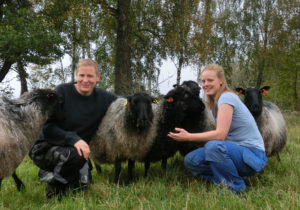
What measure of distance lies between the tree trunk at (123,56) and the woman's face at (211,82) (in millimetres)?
5484

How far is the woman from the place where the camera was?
2887 mm

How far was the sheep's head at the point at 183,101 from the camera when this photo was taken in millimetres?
4141

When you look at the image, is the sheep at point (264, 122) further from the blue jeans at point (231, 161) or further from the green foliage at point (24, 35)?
the green foliage at point (24, 35)

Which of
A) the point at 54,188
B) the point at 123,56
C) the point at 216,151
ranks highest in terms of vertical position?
the point at 123,56

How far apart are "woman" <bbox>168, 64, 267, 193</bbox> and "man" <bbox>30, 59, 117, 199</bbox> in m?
1.27

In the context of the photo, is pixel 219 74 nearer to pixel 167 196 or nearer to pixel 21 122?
pixel 167 196

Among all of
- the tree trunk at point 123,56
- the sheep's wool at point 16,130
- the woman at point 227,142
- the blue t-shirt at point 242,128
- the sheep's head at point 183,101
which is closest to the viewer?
the sheep's wool at point 16,130

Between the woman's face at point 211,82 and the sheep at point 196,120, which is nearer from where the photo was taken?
the woman's face at point 211,82

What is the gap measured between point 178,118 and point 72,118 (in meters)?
1.86

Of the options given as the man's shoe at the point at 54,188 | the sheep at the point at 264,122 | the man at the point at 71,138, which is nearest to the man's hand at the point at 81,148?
the man at the point at 71,138

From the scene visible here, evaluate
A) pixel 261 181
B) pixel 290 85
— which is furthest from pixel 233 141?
pixel 290 85

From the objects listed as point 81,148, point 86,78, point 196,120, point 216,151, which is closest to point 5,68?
point 86,78

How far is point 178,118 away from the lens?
4.20 m

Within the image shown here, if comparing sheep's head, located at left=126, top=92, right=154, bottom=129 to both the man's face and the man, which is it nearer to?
the man
